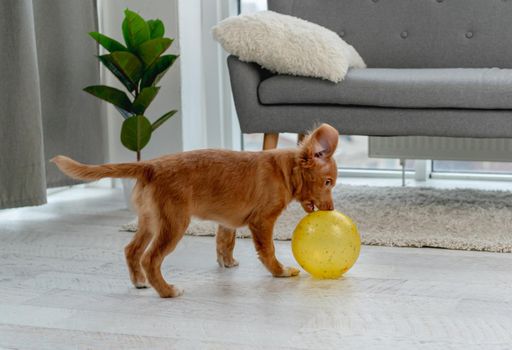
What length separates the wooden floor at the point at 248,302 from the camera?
1883 mm

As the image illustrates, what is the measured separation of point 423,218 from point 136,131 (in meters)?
1.13

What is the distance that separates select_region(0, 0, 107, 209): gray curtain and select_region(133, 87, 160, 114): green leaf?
0.37m

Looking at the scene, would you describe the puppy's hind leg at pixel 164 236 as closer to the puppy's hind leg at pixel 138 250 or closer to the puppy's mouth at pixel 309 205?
the puppy's hind leg at pixel 138 250

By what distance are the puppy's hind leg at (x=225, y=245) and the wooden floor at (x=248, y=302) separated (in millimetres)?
40

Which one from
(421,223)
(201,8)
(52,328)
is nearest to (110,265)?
(52,328)

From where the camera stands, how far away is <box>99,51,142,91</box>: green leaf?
3.23m

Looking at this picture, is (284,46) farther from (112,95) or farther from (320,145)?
(320,145)

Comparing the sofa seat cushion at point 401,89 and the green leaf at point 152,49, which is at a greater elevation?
the green leaf at point 152,49

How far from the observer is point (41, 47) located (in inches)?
140

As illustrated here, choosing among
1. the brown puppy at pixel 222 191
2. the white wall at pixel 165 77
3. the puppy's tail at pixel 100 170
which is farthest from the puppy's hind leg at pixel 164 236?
the white wall at pixel 165 77

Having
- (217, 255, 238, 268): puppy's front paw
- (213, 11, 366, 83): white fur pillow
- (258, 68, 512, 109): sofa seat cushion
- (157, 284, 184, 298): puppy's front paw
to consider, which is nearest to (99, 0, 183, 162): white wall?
(213, 11, 366, 83): white fur pillow

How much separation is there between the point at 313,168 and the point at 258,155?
6.4 inches

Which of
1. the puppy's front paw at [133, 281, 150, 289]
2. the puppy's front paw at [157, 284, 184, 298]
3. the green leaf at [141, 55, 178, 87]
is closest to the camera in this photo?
the puppy's front paw at [157, 284, 184, 298]

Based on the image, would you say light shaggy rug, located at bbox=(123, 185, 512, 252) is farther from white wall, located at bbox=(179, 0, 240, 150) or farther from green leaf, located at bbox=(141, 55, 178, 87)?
white wall, located at bbox=(179, 0, 240, 150)
